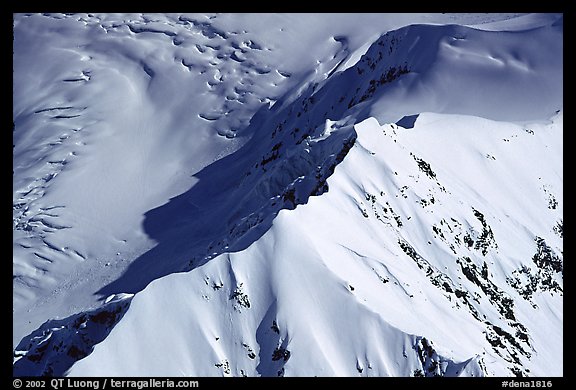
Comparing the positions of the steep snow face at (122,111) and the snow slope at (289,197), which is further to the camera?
the steep snow face at (122,111)

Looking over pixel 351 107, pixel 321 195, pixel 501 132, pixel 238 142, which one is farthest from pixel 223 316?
pixel 238 142
